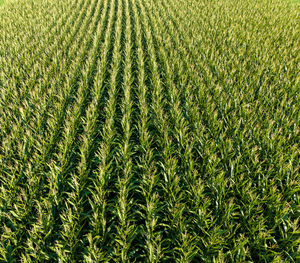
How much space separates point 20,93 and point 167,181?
142 inches

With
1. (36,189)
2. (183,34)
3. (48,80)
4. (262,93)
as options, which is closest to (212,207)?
(36,189)

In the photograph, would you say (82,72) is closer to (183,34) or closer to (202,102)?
(202,102)

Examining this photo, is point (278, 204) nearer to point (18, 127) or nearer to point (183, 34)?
point (18, 127)

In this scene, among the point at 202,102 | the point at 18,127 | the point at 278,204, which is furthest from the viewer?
the point at 202,102

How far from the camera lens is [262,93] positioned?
14.9 ft

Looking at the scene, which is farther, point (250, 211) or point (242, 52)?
point (242, 52)

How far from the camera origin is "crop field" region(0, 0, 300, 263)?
2.33 meters

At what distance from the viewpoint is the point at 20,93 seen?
4.58 metres

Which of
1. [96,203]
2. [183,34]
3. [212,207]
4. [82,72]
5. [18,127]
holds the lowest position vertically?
[212,207]

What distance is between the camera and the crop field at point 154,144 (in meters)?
2.33

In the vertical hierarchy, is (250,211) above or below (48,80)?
below

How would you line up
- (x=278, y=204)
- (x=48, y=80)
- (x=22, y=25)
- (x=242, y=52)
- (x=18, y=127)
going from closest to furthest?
(x=278, y=204), (x=18, y=127), (x=48, y=80), (x=242, y=52), (x=22, y=25)

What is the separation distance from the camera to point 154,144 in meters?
3.89

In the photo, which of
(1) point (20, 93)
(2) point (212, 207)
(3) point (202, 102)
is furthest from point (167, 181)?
(1) point (20, 93)
